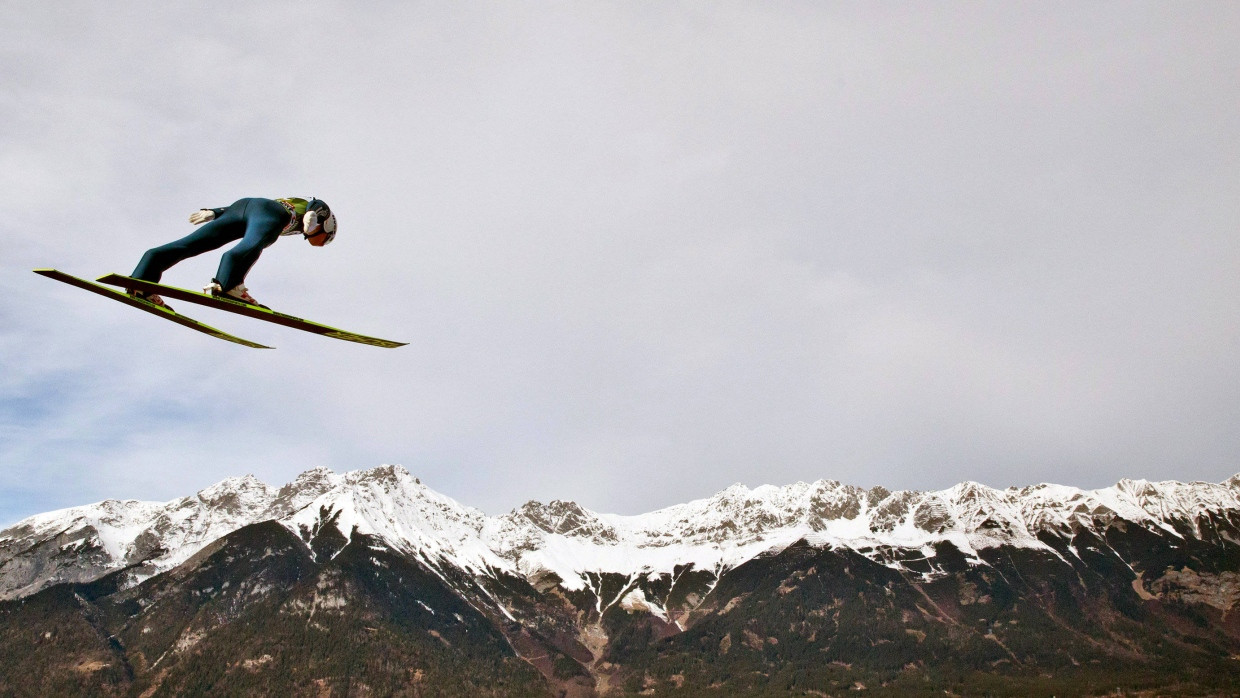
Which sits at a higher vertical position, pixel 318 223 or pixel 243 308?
pixel 318 223

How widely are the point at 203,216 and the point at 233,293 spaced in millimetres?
1554

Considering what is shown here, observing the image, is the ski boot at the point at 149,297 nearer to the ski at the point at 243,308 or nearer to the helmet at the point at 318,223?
the ski at the point at 243,308

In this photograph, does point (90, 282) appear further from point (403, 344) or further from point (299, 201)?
point (403, 344)

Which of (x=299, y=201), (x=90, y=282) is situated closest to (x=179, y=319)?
(x=90, y=282)

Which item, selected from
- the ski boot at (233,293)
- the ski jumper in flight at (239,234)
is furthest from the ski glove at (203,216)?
the ski boot at (233,293)

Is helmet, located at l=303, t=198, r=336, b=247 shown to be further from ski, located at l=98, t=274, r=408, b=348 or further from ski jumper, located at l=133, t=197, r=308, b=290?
ski, located at l=98, t=274, r=408, b=348

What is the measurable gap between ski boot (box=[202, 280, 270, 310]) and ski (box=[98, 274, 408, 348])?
0.23 feet

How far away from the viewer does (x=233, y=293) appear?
46.5ft

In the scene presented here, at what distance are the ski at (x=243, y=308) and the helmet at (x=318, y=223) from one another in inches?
64.2

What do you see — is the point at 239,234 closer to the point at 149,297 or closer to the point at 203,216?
the point at 203,216

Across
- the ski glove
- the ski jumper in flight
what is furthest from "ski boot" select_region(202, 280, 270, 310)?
the ski glove

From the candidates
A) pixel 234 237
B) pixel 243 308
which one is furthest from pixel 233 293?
pixel 234 237

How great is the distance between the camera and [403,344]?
54.3 feet

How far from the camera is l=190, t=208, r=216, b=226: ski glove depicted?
561 inches
